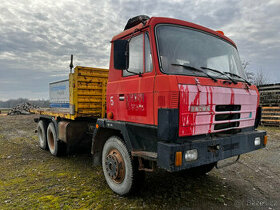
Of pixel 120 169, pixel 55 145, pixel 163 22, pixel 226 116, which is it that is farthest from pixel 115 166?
pixel 55 145

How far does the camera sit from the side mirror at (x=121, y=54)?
323 cm

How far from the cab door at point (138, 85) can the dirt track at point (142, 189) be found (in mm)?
1373

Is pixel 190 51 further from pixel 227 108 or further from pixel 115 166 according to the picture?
pixel 115 166

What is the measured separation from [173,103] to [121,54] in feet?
3.82

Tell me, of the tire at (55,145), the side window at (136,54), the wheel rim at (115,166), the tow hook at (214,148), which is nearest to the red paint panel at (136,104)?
the side window at (136,54)

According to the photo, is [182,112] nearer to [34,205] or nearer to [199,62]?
[199,62]

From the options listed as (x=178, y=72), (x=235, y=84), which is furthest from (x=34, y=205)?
(x=235, y=84)

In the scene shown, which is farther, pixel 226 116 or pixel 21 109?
pixel 21 109

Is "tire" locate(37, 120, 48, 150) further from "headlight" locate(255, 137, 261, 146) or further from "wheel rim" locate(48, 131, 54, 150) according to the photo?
"headlight" locate(255, 137, 261, 146)

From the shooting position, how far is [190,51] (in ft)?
10.7

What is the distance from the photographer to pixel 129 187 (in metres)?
3.41

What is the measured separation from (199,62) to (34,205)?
134 inches

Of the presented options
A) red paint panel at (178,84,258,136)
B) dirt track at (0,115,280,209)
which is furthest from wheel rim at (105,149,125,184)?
red paint panel at (178,84,258,136)

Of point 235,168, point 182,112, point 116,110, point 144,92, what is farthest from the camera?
point 235,168
